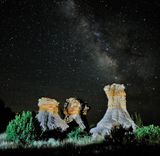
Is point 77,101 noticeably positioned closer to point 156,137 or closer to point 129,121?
point 129,121

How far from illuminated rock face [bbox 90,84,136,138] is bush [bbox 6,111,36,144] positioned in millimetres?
14633

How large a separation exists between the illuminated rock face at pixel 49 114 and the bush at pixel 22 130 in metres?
13.4

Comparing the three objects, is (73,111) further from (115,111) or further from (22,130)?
(22,130)

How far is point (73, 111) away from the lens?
47.6m

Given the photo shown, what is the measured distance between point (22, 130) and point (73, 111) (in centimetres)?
2237

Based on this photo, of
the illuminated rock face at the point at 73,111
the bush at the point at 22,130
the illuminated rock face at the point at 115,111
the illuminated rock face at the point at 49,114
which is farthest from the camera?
the illuminated rock face at the point at 73,111

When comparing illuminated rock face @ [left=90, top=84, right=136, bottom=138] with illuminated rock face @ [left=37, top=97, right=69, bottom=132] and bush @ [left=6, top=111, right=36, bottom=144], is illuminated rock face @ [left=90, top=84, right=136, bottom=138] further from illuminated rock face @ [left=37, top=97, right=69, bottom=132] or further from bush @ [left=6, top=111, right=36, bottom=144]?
bush @ [left=6, top=111, right=36, bottom=144]

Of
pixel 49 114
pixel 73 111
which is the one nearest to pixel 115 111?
pixel 73 111

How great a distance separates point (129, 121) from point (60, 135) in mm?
11988

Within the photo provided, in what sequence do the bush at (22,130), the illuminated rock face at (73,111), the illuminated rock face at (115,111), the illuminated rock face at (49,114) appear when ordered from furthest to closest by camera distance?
1. the illuminated rock face at (73,111)
2. the illuminated rock face at (115,111)
3. the illuminated rock face at (49,114)
4. the bush at (22,130)

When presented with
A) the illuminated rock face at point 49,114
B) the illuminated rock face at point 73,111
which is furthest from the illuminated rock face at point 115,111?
the illuminated rock face at point 49,114

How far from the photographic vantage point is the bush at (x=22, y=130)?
25266mm

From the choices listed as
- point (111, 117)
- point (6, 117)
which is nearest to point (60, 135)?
point (111, 117)

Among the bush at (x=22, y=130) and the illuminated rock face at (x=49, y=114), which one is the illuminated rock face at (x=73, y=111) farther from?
the bush at (x=22, y=130)
